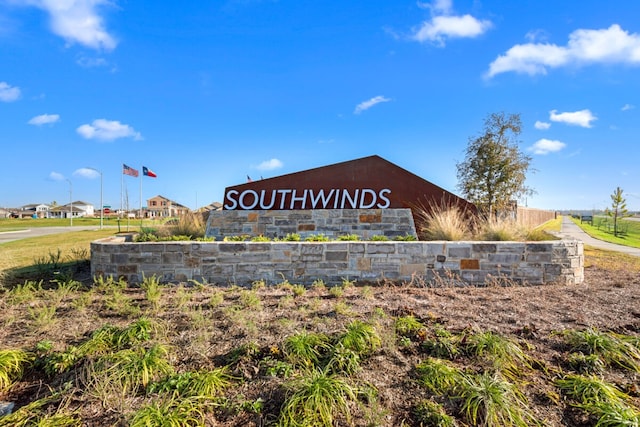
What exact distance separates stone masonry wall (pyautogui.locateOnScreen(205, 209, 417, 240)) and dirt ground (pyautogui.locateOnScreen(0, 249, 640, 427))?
13.1 ft

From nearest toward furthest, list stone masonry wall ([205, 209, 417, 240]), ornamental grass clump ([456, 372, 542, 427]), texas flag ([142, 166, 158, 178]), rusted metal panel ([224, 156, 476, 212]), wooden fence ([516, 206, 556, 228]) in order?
ornamental grass clump ([456, 372, 542, 427])
wooden fence ([516, 206, 556, 228])
stone masonry wall ([205, 209, 417, 240])
rusted metal panel ([224, 156, 476, 212])
texas flag ([142, 166, 158, 178])

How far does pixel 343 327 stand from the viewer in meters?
3.40

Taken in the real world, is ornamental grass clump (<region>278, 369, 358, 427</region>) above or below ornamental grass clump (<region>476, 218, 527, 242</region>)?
below

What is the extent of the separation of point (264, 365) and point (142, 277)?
152 inches

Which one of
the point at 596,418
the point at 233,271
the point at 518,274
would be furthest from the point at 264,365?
the point at 518,274

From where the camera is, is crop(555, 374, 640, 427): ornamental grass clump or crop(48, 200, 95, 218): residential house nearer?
crop(555, 374, 640, 427): ornamental grass clump

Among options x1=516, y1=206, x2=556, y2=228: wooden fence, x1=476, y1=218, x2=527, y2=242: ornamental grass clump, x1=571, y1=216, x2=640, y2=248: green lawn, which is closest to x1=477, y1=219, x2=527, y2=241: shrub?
x1=476, y1=218, x2=527, y2=242: ornamental grass clump

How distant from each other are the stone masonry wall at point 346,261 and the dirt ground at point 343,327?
34 cm

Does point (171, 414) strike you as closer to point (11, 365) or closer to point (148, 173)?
point (11, 365)

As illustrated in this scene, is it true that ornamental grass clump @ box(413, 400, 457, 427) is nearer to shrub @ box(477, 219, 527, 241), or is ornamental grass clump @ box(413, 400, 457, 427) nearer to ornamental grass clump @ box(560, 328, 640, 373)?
ornamental grass clump @ box(560, 328, 640, 373)

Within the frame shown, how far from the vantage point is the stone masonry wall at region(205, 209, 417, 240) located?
30.9 feet

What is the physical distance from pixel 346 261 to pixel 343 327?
225 centimetres

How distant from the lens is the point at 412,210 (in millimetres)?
9570

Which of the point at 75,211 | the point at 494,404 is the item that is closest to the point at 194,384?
the point at 494,404
